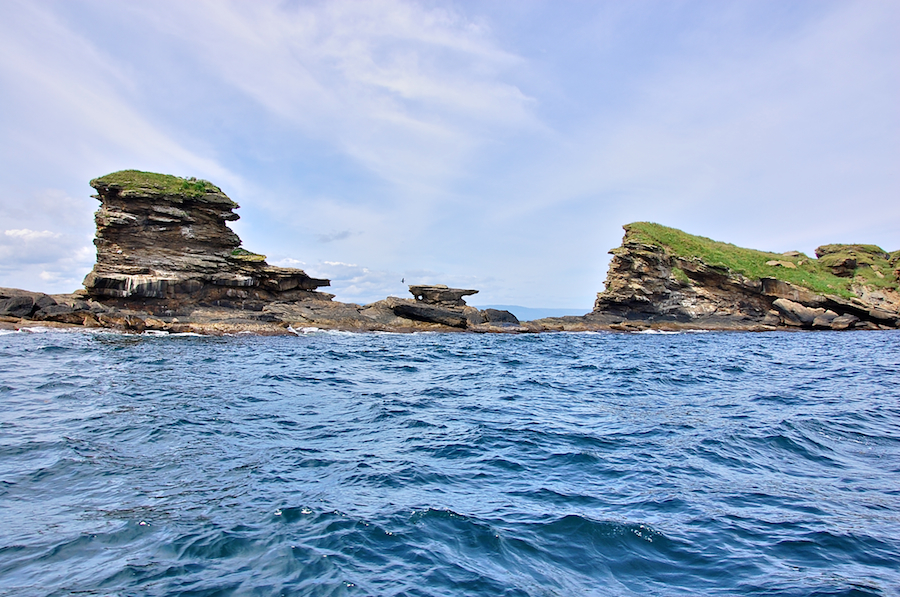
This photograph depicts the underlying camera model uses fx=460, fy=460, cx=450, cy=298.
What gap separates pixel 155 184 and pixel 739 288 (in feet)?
201

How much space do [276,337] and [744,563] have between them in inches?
1336

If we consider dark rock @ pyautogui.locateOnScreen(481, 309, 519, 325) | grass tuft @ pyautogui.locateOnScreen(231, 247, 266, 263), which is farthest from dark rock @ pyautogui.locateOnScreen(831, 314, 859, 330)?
grass tuft @ pyautogui.locateOnScreen(231, 247, 266, 263)

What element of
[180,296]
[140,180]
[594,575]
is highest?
[140,180]

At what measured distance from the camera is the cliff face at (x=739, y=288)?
50938mm

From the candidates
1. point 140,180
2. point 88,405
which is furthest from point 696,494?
point 140,180

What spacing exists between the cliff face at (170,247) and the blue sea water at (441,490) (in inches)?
1005

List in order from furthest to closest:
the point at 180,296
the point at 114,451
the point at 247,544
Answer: the point at 180,296 → the point at 114,451 → the point at 247,544

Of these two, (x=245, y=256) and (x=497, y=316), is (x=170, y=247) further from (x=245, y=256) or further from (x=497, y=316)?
(x=497, y=316)

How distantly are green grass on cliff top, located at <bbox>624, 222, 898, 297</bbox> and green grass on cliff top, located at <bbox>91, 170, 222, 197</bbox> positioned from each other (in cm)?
4681

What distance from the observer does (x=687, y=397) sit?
1364cm

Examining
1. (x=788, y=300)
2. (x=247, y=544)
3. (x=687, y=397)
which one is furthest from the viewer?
(x=788, y=300)

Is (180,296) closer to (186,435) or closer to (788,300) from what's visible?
(186,435)

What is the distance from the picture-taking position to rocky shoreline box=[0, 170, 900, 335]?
36375 millimetres

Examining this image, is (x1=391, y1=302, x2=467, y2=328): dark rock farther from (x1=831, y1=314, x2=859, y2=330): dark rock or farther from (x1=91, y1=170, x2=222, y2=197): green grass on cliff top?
(x1=831, y1=314, x2=859, y2=330): dark rock
